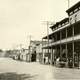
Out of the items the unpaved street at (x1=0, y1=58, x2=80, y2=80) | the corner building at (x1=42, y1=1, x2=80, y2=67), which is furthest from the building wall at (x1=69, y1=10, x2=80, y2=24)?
the unpaved street at (x1=0, y1=58, x2=80, y2=80)

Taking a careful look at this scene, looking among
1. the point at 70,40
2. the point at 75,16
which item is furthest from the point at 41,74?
the point at 75,16

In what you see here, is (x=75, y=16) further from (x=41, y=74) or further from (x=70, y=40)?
(x=41, y=74)

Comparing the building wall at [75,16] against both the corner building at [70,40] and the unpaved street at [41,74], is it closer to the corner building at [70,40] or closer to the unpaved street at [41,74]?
the corner building at [70,40]

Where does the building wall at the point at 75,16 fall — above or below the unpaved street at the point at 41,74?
above

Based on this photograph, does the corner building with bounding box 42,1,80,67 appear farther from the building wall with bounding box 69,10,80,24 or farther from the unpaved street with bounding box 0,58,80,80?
the unpaved street with bounding box 0,58,80,80

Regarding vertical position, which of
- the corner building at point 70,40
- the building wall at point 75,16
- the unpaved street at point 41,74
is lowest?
the unpaved street at point 41,74

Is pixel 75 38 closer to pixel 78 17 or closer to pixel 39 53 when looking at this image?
pixel 78 17

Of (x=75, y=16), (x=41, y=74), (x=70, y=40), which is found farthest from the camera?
(x=75, y=16)

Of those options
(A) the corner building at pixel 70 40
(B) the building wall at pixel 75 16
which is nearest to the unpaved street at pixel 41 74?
(A) the corner building at pixel 70 40

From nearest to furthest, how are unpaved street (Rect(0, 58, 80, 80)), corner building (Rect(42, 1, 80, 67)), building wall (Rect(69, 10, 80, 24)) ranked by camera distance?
unpaved street (Rect(0, 58, 80, 80))
corner building (Rect(42, 1, 80, 67))
building wall (Rect(69, 10, 80, 24))

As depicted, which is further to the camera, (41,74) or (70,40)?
(70,40)

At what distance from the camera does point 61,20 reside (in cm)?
6425

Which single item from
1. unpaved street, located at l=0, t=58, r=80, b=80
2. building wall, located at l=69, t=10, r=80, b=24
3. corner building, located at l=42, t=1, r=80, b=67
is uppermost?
building wall, located at l=69, t=10, r=80, b=24

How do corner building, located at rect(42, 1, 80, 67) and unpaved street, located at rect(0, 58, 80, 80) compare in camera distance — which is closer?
unpaved street, located at rect(0, 58, 80, 80)
